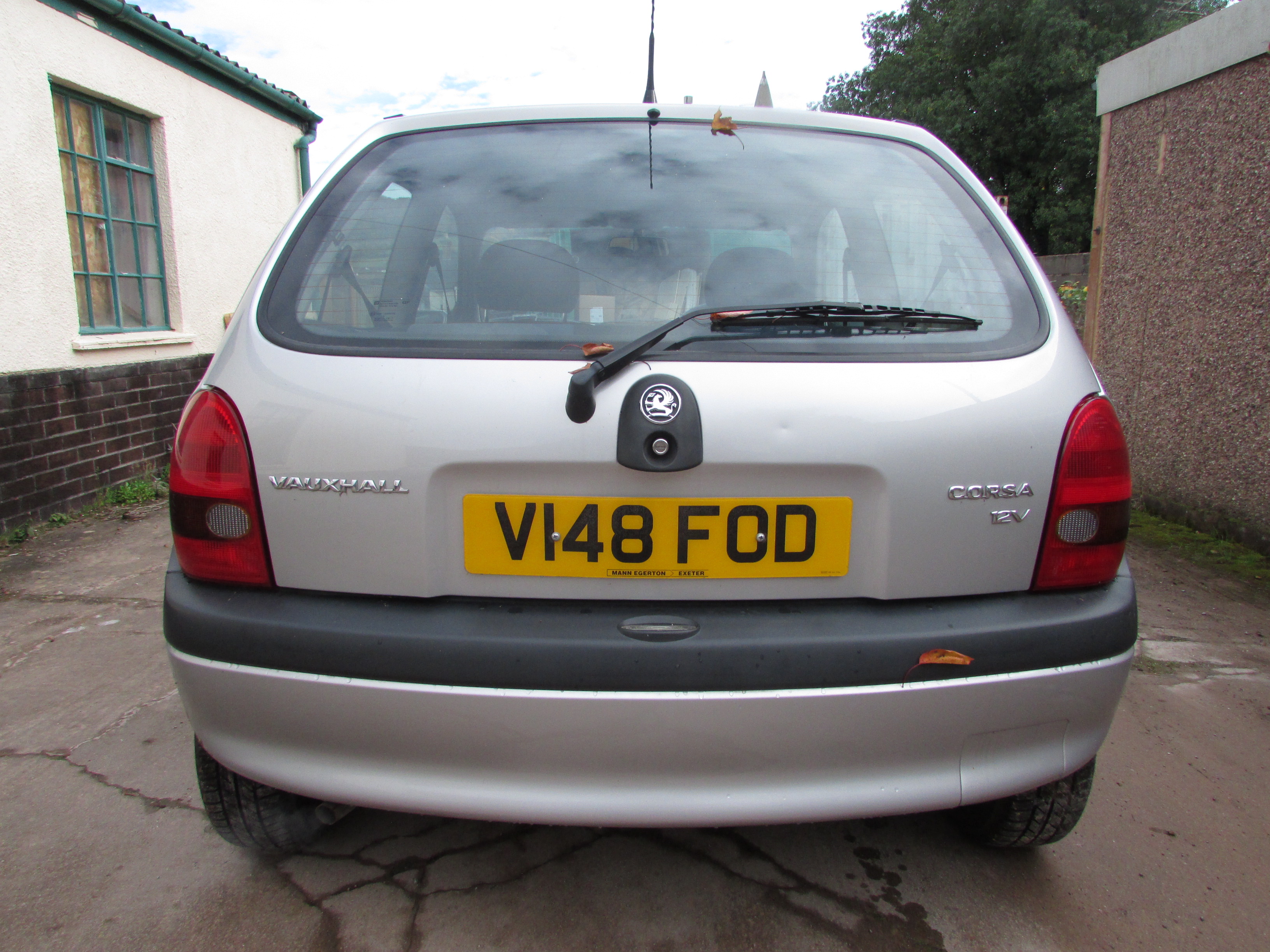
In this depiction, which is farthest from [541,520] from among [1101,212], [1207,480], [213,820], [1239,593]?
[1101,212]

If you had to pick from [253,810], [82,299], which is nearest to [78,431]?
[82,299]

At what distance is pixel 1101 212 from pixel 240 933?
19.4 feet

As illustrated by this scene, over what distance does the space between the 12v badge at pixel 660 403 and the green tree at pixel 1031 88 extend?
2502cm

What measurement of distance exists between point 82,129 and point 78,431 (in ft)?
6.75

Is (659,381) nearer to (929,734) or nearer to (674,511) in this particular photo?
(674,511)

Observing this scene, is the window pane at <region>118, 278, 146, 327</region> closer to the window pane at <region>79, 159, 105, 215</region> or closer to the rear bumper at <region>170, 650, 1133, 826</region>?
the window pane at <region>79, 159, 105, 215</region>

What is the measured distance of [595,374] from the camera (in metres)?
1.36

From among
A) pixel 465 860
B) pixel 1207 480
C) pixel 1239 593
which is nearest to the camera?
pixel 465 860

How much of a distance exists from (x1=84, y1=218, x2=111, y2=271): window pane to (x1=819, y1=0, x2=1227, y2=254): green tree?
2215 centimetres

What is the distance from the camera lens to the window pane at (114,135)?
575 centimetres

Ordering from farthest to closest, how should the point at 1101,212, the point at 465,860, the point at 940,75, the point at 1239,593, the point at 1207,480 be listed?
1. the point at 940,75
2. the point at 1101,212
3. the point at 1207,480
4. the point at 1239,593
5. the point at 465,860

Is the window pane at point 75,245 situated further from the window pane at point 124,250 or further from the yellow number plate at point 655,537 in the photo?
the yellow number plate at point 655,537

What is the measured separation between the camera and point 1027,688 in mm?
1401

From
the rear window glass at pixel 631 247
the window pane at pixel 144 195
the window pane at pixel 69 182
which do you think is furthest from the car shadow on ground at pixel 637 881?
the window pane at pixel 144 195
